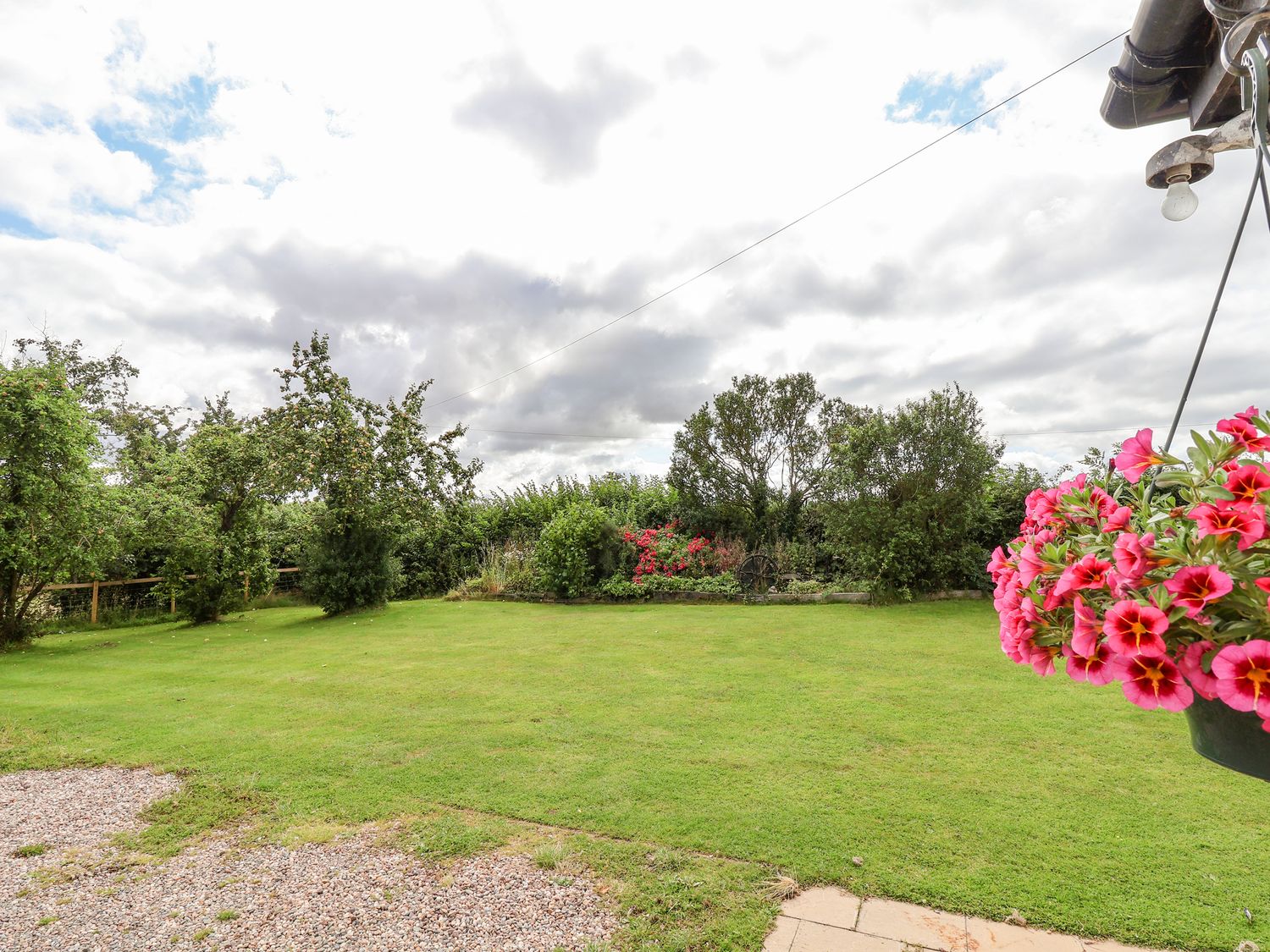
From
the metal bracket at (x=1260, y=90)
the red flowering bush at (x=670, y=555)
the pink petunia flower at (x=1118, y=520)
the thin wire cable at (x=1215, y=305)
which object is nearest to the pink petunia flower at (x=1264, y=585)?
the pink petunia flower at (x=1118, y=520)

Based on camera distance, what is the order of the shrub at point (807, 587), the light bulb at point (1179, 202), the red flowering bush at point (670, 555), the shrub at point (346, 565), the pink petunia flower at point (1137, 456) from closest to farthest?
the pink petunia flower at point (1137, 456)
the light bulb at point (1179, 202)
the shrub at point (807, 587)
the shrub at point (346, 565)
the red flowering bush at point (670, 555)

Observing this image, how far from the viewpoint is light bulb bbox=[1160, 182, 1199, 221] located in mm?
1501

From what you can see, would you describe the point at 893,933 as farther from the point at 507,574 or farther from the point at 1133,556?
the point at 507,574

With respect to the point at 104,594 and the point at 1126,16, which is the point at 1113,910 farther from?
the point at 104,594

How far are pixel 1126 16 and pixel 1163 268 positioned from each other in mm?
2223

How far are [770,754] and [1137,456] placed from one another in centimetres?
324

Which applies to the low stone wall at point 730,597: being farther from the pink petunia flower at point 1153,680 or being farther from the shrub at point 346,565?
the pink petunia flower at point 1153,680

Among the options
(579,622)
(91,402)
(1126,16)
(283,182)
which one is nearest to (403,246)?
(283,182)

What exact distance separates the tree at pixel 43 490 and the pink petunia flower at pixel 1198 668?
11307 mm

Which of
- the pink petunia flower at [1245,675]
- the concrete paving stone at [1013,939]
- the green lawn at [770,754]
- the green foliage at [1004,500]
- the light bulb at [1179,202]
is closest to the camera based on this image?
the pink petunia flower at [1245,675]

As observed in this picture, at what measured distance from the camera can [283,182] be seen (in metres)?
6.74

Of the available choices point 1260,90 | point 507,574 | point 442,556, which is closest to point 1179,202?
point 1260,90

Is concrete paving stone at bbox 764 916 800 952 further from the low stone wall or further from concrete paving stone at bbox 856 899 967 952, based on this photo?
the low stone wall

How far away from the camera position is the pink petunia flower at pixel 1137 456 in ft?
3.03
